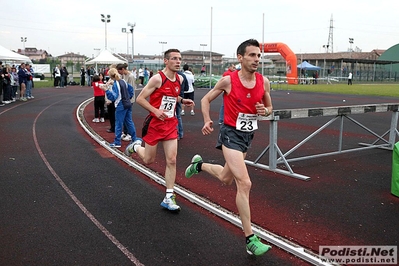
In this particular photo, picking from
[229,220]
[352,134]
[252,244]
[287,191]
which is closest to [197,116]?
[352,134]

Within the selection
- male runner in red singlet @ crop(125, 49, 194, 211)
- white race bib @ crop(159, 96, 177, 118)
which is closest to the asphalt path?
male runner in red singlet @ crop(125, 49, 194, 211)

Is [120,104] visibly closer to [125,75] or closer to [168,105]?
[125,75]

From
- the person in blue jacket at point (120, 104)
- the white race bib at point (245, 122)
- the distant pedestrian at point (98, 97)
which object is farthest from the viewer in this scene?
the distant pedestrian at point (98, 97)

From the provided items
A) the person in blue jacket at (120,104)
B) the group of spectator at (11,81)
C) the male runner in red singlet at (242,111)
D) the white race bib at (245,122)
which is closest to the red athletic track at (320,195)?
the male runner in red singlet at (242,111)

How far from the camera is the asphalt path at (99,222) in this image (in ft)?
12.5

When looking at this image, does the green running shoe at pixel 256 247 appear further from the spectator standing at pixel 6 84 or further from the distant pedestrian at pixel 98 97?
the spectator standing at pixel 6 84

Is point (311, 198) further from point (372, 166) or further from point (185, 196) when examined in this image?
point (372, 166)

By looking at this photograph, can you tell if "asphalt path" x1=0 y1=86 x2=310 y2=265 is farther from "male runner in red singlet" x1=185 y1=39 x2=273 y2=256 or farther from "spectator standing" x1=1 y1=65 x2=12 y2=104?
"spectator standing" x1=1 y1=65 x2=12 y2=104

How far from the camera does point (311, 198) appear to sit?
558 centimetres

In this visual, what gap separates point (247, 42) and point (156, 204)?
264 cm

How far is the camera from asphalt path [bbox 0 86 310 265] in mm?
3818

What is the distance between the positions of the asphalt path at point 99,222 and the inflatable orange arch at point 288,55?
130 ft

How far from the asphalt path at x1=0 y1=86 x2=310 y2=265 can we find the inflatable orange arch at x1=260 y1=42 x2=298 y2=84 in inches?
1561

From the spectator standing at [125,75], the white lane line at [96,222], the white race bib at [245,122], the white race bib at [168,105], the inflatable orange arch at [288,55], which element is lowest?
the white lane line at [96,222]
